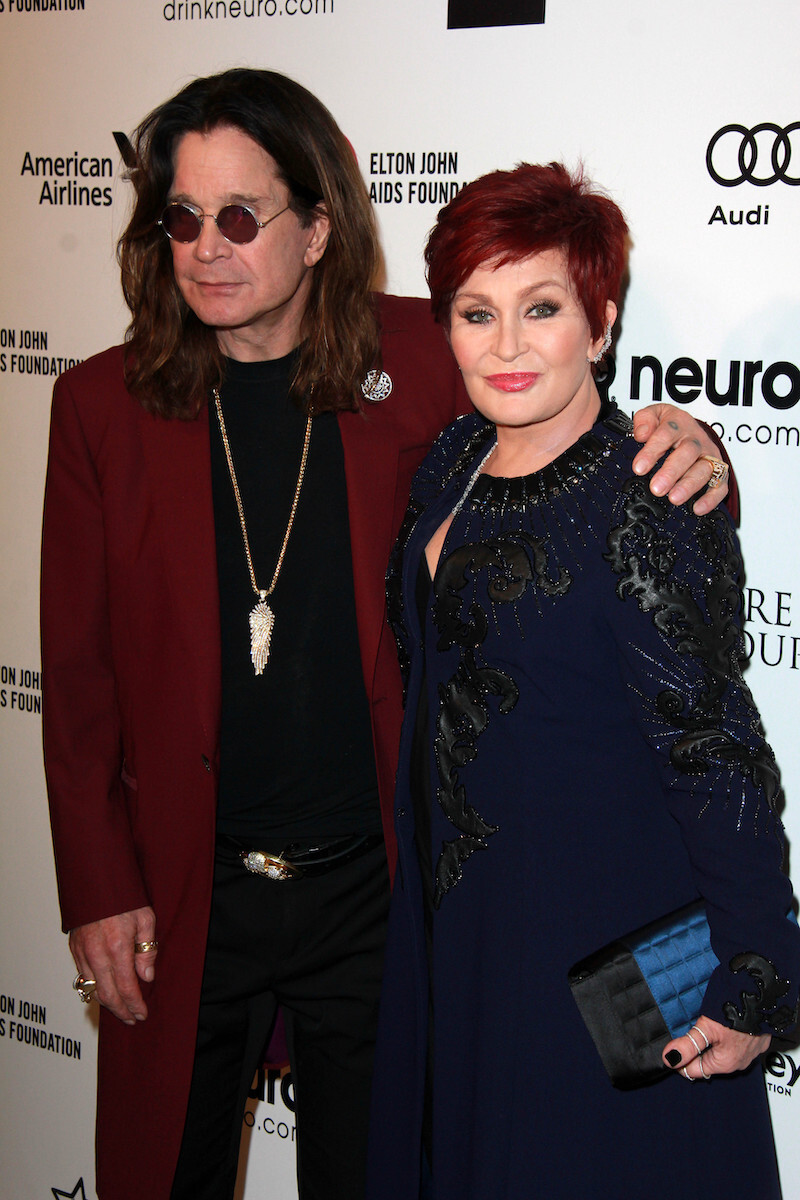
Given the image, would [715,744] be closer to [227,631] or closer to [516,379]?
[516,379]

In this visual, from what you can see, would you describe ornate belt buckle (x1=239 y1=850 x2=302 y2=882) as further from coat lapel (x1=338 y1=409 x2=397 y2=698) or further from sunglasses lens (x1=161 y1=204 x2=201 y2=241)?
sunglasses lens (x1=161 y1=204 x2=201 y2=241)

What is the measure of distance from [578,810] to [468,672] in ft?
0.76

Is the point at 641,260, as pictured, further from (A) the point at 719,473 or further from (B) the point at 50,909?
(B) the point at 50,909

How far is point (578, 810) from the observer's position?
4.94ft

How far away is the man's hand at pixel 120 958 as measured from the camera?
195cm

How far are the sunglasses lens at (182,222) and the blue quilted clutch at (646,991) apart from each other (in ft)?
3.95

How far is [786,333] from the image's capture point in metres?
2.00

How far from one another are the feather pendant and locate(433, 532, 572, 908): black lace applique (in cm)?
35

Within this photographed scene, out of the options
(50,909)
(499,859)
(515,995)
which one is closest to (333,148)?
(499,859)

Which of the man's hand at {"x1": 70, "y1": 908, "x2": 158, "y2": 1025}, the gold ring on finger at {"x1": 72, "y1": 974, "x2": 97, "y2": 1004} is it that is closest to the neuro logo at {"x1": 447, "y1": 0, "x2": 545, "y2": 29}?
the man's hand at {"x1": 70, "y1": 908, "x2": 158, "y2": 1025}

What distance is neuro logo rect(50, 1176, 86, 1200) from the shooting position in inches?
119

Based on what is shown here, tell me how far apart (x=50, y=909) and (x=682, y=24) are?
97.3 inches

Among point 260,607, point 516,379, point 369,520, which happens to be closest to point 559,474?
point 516,379

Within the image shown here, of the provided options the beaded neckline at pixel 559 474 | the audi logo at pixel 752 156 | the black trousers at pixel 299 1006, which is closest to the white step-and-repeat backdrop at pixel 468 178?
the audi logo at pixel 752 156
